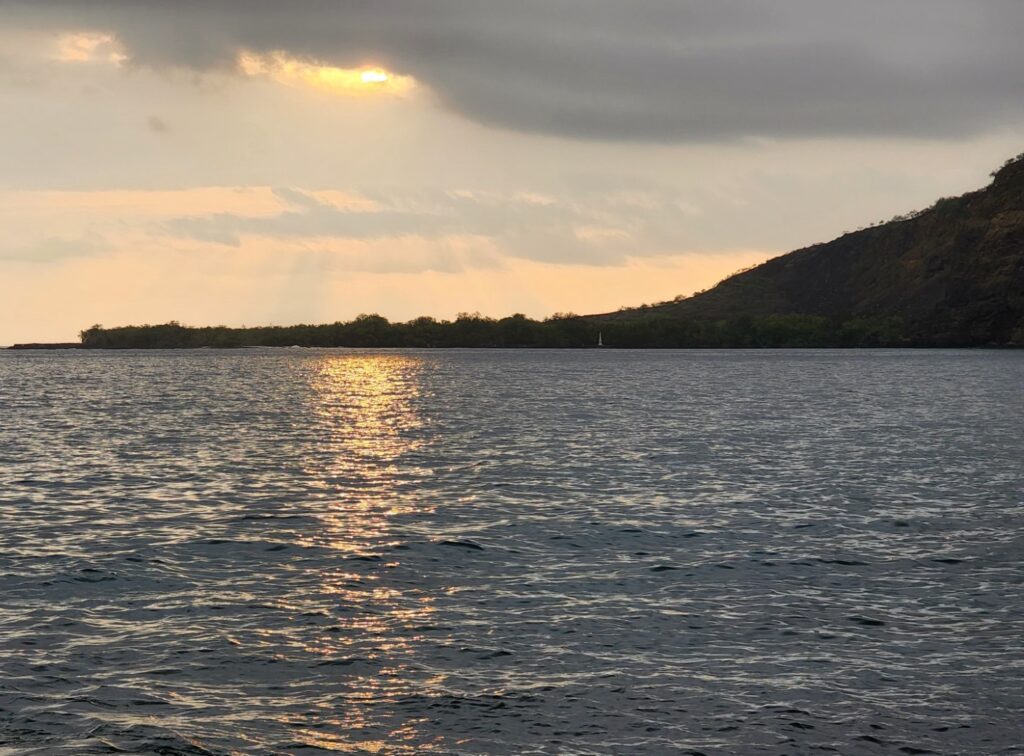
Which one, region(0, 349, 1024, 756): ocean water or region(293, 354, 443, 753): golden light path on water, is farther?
region(0, 349, 1024, 756): ocean water

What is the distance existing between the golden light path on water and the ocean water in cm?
9

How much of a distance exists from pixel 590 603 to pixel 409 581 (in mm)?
4809

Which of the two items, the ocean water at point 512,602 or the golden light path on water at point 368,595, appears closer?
the golden light path on water at point 368,595

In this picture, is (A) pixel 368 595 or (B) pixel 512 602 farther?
(A) pixel 368 595

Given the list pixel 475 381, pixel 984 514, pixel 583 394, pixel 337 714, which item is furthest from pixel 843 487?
pixel 475 381

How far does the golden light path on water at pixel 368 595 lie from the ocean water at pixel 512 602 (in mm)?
88

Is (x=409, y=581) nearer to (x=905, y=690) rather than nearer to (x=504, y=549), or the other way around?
(x=504, y=549)

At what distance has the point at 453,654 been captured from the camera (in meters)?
21.1

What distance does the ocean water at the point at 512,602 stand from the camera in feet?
57.5

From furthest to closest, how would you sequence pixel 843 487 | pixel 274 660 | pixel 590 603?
pixel 843 487 < pixel 590 603 < pixel 274 660

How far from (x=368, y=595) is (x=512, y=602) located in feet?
10.9

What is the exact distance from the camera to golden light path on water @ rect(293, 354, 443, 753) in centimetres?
1738

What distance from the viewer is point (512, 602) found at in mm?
25219

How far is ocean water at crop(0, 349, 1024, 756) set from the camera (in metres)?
17.5
